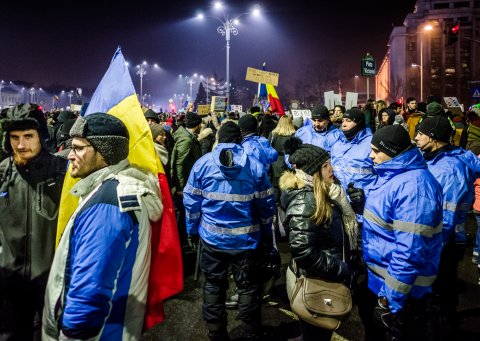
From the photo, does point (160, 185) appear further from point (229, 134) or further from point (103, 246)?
point (229, 134)

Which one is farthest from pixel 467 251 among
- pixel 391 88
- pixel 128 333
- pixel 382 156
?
pixel 391 88

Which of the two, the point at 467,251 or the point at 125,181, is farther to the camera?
the point at 467,251

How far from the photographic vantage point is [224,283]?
438 centimetres

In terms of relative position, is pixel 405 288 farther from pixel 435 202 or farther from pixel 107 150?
pixel 107 150

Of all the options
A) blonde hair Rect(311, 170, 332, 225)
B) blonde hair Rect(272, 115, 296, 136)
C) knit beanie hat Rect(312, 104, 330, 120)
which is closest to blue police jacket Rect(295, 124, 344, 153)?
knit beanie hat Rect(312, 104, 330, 120)

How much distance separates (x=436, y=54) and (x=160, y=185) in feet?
353

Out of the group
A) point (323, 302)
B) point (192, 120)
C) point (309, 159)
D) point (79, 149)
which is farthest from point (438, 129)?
point (192, 120)

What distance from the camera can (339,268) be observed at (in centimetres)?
325

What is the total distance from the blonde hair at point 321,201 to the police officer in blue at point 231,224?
1.02 m

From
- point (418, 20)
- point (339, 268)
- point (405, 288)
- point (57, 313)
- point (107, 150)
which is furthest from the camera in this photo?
point (418, 20)

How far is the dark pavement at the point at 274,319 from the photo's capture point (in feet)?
15.6

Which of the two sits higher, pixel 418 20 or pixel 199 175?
pixel 418 20

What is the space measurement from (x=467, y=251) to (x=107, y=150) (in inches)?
285

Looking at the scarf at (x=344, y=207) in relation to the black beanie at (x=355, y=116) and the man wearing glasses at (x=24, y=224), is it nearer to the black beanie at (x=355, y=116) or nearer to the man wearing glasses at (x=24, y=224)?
the man wearing glasses at (x=24, y=224)
